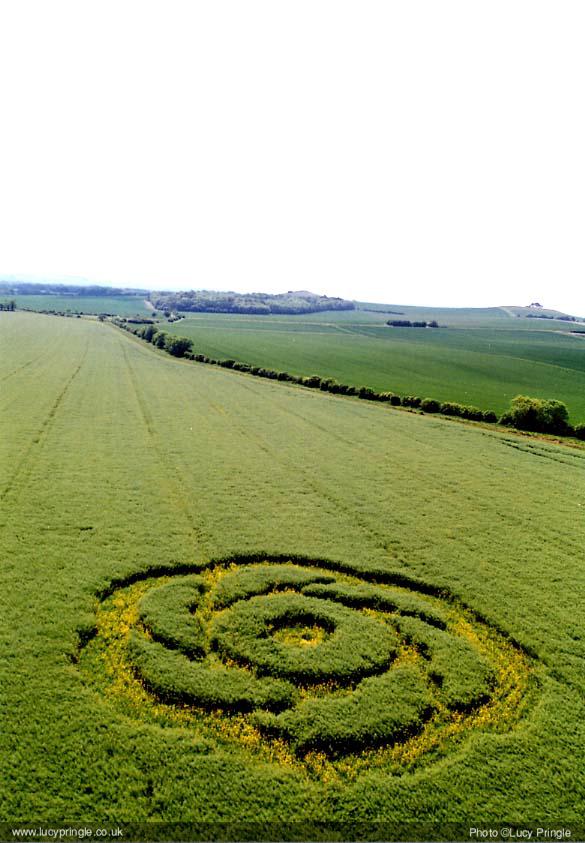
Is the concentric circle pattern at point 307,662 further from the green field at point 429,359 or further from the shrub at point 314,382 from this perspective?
the shrub at point 314,382

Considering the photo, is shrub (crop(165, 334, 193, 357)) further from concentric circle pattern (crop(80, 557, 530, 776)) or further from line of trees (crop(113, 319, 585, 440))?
concentric circle pattern (crop(80, 557, 530, 776))

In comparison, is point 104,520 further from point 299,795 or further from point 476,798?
point 476,798

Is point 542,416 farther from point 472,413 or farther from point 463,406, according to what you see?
point 463,406

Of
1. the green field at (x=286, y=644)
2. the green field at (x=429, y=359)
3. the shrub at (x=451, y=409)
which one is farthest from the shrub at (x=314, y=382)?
the green field at (x=286, y=644)

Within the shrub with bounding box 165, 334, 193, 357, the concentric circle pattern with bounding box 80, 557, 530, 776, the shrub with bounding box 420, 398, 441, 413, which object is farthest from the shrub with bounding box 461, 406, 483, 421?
the shrub with bounding box 165, 334, 193, 357

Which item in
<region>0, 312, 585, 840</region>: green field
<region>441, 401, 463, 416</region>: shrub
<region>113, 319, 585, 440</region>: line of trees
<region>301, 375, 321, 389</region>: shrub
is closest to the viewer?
<region>0, 312, 585, 840</region>: green field
